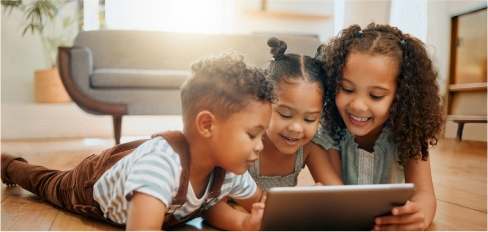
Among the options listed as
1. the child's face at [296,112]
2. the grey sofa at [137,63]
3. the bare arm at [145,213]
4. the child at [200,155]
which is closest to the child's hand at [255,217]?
the child at [200,155]

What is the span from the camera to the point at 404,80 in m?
1.30

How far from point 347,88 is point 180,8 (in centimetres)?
372

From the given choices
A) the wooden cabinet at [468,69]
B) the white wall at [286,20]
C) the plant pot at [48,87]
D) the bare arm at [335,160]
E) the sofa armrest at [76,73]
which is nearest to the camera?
the bare arm at [335,160]

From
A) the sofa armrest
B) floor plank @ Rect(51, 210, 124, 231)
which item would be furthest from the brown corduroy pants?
the sofa armrest

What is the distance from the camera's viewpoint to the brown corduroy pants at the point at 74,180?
115cm

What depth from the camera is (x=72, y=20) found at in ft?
14.5

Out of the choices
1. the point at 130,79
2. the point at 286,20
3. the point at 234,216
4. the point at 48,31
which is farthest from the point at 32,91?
the point at 234,216

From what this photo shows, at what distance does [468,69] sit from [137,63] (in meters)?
2.62

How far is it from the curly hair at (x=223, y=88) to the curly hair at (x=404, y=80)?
444 mm

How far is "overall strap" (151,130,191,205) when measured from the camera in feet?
3.02

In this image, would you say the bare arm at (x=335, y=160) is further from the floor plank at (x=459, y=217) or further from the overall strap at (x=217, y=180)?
the overall strap at (x=217, y=180)

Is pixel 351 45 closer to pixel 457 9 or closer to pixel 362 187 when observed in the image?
pixel 362 187

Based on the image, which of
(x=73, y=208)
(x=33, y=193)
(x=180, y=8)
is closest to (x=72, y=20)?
(x=180, y=8)

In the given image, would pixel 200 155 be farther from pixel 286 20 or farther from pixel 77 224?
pixel 286 20
